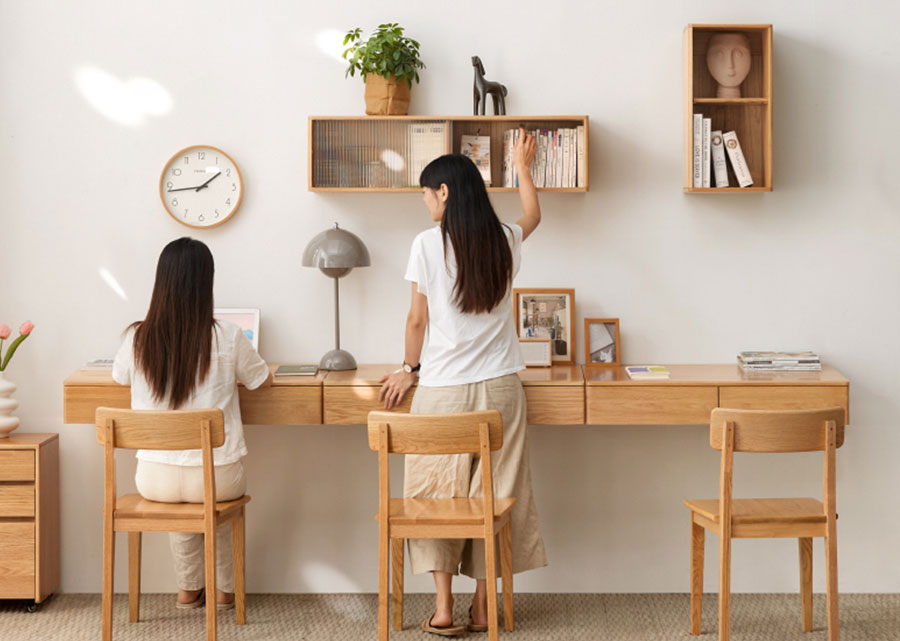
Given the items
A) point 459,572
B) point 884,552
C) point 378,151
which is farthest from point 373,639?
point 884,552

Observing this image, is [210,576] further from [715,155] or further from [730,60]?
[730,60]

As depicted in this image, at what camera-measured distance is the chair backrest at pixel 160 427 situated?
279 centimetres

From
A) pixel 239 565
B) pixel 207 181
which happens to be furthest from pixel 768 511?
pixel 207 181

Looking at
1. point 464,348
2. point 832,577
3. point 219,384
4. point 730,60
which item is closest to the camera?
point 832,577

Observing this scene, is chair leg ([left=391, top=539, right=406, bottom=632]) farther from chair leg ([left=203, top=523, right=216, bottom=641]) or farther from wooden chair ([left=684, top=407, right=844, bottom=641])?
wooden chair ([left=684, top=407, right=844, bottom=641])

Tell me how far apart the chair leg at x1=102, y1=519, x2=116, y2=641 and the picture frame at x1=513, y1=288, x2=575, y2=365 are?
62.4 inches

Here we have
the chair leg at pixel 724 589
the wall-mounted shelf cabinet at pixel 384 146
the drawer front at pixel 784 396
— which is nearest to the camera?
the chair leg at pixel 724 589

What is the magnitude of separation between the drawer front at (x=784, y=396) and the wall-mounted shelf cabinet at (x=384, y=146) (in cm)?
110

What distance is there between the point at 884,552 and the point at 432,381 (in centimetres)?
195

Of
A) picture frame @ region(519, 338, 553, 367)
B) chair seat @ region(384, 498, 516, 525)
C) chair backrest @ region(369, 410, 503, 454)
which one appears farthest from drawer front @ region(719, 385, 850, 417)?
chair backrest @ region(369, 410, 503, 454)

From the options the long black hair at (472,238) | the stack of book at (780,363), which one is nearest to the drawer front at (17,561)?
the long black hair at (472,238)

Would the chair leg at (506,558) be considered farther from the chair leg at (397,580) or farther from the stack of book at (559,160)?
the stack of book at (559,160)

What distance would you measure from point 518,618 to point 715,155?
5.93 feet

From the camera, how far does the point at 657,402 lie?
10.7ft
